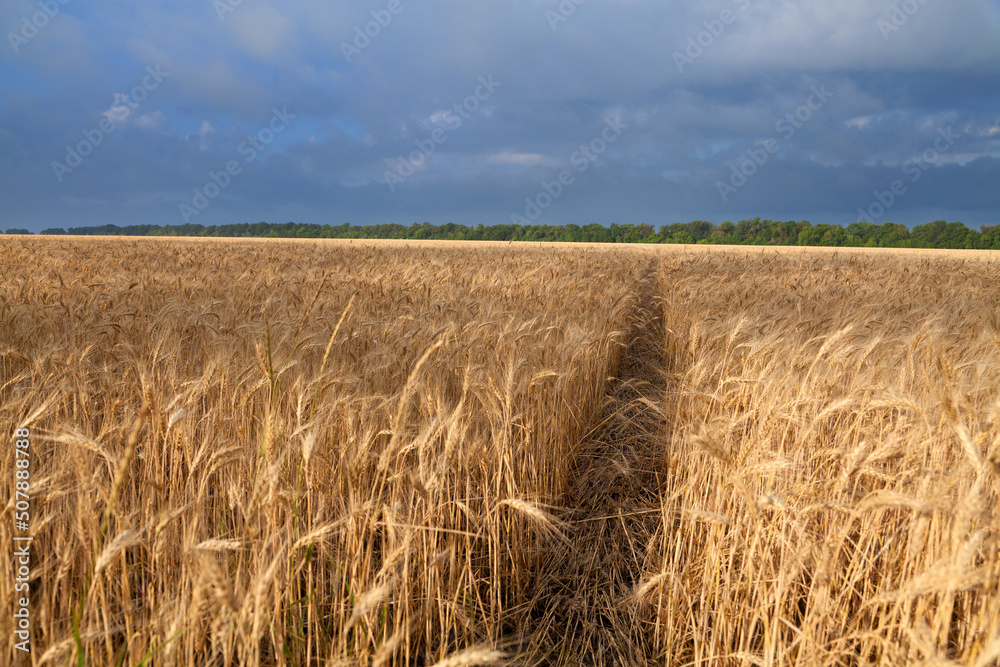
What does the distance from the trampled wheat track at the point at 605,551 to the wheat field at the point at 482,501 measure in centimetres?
2

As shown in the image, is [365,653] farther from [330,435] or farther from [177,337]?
[177,337]

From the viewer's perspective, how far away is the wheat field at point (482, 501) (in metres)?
1.17

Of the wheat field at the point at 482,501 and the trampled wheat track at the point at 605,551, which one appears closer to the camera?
the wheat field at the point at 482,501

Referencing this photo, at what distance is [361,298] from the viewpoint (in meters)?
4.63

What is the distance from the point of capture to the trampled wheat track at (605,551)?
171cm

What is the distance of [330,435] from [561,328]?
217 centimetres

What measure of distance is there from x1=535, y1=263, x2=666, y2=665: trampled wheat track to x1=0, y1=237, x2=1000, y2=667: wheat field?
15mm

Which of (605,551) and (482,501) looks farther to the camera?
(605,551)

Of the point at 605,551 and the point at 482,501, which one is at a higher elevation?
the point at 482,501

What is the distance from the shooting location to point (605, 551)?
2.20 m

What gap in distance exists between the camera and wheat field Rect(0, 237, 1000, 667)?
1173 millimetres

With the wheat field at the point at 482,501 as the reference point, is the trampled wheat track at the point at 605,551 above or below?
below

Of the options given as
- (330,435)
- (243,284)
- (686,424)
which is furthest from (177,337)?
(686,424)

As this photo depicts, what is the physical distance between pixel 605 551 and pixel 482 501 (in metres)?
0.65
